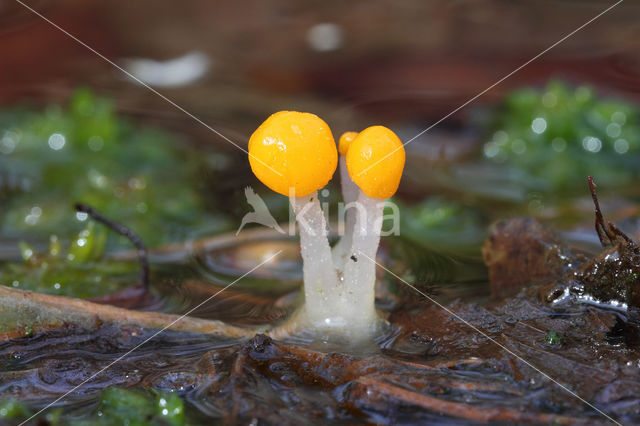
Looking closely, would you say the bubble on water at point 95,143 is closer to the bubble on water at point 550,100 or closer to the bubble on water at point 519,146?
the bubble on water at point 519,146

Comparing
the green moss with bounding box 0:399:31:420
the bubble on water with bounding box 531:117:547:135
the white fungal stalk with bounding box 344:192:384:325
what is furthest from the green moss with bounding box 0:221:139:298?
the bubble on water with bounding box 531:117:547:135

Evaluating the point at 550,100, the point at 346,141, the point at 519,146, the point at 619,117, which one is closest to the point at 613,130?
the point at 619,117

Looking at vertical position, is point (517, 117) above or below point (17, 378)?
above

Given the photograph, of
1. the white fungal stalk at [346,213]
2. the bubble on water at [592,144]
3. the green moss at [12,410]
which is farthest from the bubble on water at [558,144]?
the green moss at [12,410]

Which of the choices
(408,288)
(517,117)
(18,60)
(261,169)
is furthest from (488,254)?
(18,60)

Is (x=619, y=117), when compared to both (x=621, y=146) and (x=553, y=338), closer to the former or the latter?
(x=621, y=146)

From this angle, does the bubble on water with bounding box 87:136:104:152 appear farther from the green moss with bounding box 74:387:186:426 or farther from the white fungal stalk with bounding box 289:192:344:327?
the green moss with bounding box 74:387:186:426

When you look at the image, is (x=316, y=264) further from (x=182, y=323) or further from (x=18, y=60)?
(x=18, y=60)
